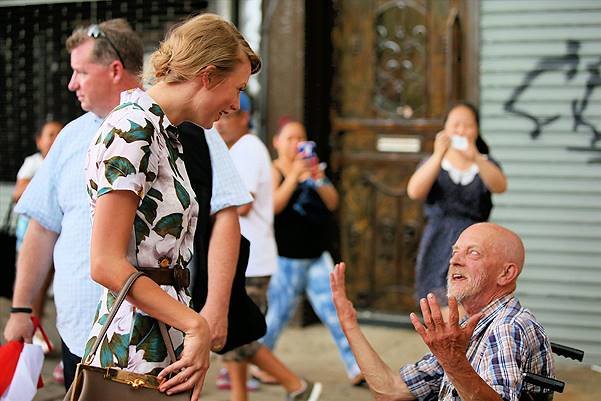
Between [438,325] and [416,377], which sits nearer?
[438,325]

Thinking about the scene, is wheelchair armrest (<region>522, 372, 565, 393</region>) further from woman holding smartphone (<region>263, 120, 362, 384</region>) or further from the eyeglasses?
woman holding smartphone (<region>263, 120, 362, 384</region>)

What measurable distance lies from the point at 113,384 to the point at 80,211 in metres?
1.10

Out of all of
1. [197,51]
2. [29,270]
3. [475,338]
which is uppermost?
[197,51]

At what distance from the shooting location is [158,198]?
2.74 meters

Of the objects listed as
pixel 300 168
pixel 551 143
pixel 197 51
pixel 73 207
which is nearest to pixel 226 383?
pixel 300 168

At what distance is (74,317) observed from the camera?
3582mm

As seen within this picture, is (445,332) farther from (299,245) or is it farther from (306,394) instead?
(299,245)

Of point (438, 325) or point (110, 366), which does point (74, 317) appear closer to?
point (110, 366)

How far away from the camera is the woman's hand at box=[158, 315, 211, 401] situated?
2.66m

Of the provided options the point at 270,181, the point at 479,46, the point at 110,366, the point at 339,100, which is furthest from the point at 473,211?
the point at 110,366

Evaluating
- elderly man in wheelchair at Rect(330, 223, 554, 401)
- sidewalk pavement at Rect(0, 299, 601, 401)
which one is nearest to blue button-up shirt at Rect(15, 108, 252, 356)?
elderly man in wheelchair at Rect(330, 223, 554, 401)

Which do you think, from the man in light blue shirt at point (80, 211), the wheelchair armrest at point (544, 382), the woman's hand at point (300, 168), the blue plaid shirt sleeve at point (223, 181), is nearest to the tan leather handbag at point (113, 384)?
the man in light blue shirt at point (80, 211)

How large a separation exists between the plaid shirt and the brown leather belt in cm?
88

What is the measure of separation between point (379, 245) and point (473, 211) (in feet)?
6.95
